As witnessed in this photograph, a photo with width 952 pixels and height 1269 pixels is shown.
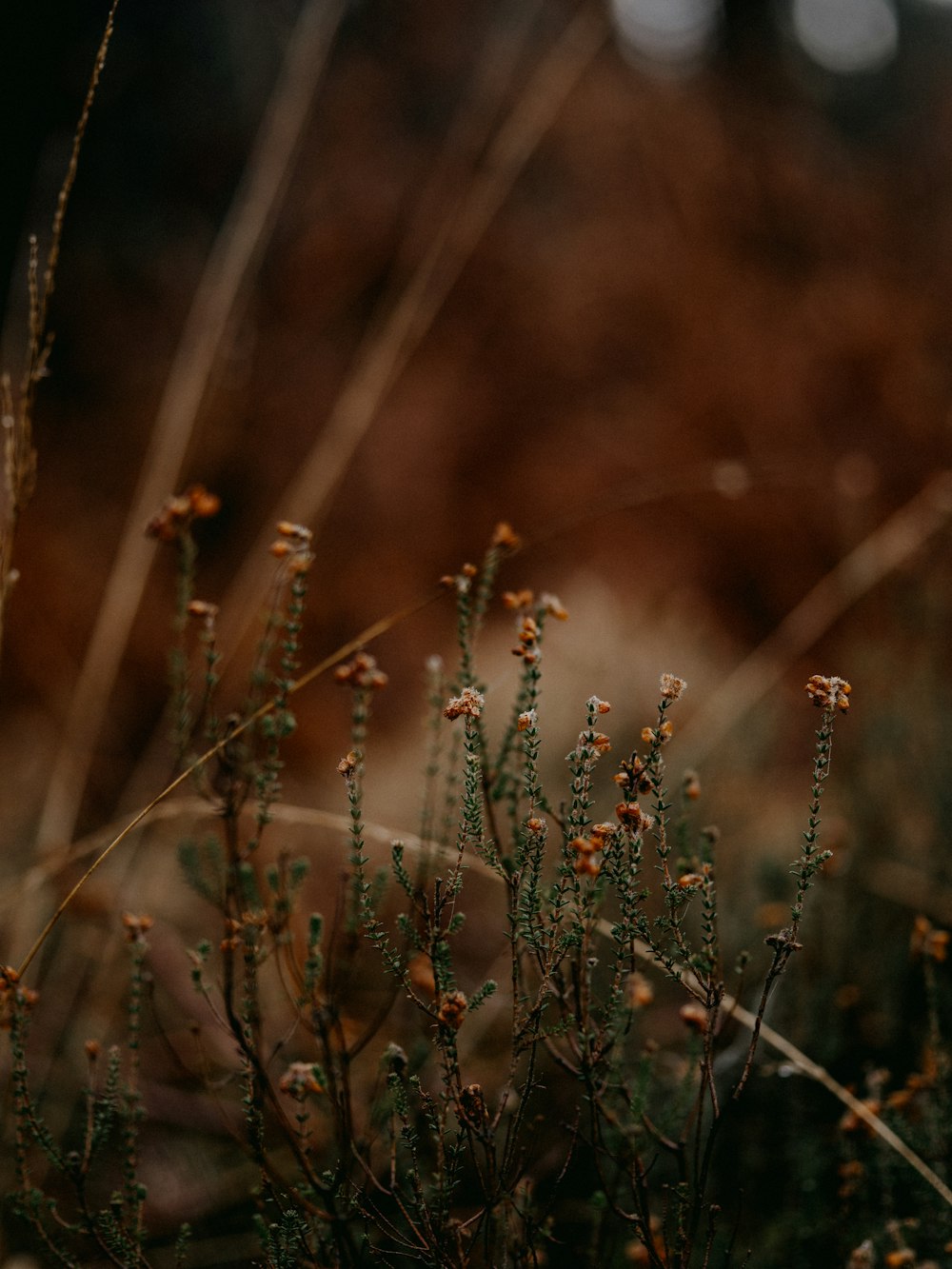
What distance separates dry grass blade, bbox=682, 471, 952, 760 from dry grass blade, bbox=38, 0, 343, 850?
97cm

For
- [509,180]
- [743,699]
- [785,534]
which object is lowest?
[743,699]

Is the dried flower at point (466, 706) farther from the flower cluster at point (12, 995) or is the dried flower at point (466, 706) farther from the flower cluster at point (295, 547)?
the flower cluster at point (12, 995)

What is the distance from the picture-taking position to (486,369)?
2.42 m

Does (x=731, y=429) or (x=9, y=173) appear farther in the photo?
(x=731, y=429)

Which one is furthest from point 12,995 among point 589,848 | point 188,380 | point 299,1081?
point 188,380

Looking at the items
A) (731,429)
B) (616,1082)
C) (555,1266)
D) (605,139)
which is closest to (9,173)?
(616,1082)

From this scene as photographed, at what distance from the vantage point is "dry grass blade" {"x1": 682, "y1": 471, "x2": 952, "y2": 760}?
1456mm

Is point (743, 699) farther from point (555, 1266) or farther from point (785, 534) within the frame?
point (785, 534)

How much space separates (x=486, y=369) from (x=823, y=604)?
113 centimetres

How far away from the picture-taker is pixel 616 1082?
679 mm

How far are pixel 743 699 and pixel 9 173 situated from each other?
1193 millimetres

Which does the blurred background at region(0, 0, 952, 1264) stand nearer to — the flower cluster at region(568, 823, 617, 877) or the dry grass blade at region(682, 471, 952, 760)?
the dry grass blade at region(682, 471, 952, 760)

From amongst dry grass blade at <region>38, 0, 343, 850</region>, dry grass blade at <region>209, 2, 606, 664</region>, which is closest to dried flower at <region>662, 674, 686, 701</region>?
dry grass blade at <region>38, 0, 343, 850</region>

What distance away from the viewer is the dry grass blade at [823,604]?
146 cm
